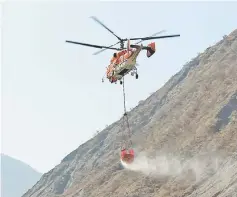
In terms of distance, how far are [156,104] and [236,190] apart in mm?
58732

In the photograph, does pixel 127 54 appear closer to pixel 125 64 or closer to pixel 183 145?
pixel 125 64

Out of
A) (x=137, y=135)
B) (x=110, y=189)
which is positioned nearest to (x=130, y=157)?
(x=110, y=189)

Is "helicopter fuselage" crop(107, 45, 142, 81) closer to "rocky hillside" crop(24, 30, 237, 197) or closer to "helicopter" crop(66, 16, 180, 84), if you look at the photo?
"helicopter" crop(66, 16, 180, 84)

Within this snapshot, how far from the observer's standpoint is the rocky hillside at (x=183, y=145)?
52.8 m

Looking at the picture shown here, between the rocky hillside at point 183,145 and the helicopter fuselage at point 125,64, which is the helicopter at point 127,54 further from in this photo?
the rocky hillside at point 183,145

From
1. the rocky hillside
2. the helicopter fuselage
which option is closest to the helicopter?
the helicopter fuselage

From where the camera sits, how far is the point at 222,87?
233ft

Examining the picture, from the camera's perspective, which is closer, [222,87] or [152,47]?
[152,47]

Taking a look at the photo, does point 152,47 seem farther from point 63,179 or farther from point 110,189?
point 63,179

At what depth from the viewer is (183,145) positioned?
62.6m

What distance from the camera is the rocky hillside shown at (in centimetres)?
5275

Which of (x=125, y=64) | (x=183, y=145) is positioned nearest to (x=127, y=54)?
(x=125, y=64)

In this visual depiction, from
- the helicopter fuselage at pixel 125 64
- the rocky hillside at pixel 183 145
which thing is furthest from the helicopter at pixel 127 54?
the rocky hillside at pixel 183 145

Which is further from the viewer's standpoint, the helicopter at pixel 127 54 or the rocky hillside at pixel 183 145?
the rocky hillside at pixel 183 145
